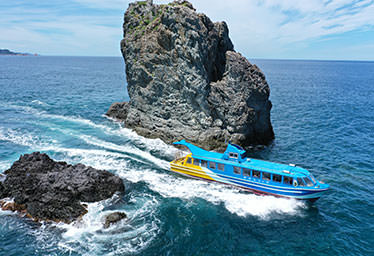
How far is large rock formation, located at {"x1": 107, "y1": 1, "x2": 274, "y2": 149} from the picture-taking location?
136 ft

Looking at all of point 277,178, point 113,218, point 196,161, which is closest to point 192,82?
point 196,161

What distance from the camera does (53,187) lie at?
27688 millimetres

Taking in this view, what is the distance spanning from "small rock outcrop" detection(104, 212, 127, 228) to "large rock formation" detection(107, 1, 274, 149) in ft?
66.7

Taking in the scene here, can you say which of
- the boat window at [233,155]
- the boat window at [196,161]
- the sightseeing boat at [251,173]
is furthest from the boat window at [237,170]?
the boat window at [196,161]

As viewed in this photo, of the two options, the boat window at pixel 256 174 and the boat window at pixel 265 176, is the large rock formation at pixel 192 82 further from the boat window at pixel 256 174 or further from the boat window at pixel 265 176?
the boat window at pixel 265 176

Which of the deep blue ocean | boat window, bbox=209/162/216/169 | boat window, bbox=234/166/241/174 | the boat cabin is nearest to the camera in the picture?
the deep blue ocean

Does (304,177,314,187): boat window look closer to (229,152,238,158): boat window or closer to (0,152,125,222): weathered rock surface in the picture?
(229,152,238,158): boat window

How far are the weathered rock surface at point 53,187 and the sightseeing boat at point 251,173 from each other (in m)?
10.3

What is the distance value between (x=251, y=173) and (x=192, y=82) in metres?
18.3

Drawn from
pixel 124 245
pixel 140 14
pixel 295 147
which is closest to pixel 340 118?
pixel 295 147

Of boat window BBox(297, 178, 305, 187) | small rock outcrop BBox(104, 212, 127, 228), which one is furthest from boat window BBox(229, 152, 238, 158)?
small rock outcrop BBox(104, 212, 127, 228)

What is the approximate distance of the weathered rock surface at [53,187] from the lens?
86.4ft

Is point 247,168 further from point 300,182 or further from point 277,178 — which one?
point 300,182

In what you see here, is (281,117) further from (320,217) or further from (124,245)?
(124,245)
